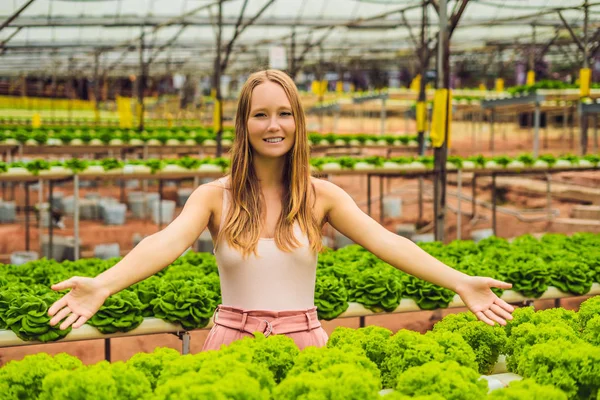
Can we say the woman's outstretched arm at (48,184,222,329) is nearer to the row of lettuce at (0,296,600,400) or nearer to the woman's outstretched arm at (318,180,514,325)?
the row of lettuce at (0,296,600,400)

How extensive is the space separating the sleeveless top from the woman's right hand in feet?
1.30

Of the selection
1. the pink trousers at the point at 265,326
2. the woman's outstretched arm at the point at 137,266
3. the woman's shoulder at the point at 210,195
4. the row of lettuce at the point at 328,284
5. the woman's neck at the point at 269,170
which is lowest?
the row of lettuce at the point at 328,284

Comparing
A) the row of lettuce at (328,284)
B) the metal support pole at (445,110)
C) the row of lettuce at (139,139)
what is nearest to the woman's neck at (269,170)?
the row of lettuce at (328,284)

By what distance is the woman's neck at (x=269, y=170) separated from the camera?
2.19 meters

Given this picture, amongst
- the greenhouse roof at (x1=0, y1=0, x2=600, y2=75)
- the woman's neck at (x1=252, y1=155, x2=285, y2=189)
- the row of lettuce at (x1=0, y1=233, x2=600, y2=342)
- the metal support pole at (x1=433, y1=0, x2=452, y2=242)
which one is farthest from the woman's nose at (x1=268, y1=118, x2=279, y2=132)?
the greenhouse roof at (x1=0, y1=0, x2=600, y2=75)

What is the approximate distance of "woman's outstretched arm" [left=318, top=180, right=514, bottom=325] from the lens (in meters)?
2.08

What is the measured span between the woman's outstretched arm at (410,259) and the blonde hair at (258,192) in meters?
0.09

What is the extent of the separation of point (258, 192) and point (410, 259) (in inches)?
19.4

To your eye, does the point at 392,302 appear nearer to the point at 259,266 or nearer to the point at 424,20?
the point at 259,266

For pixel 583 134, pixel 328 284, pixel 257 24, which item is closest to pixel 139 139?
pixel 257 24

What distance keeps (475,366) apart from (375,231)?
1.57 ft

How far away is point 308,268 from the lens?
2.18 m

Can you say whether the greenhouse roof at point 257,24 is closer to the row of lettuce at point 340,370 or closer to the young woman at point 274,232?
the young woman at point 274,232

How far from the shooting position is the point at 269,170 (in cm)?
220
